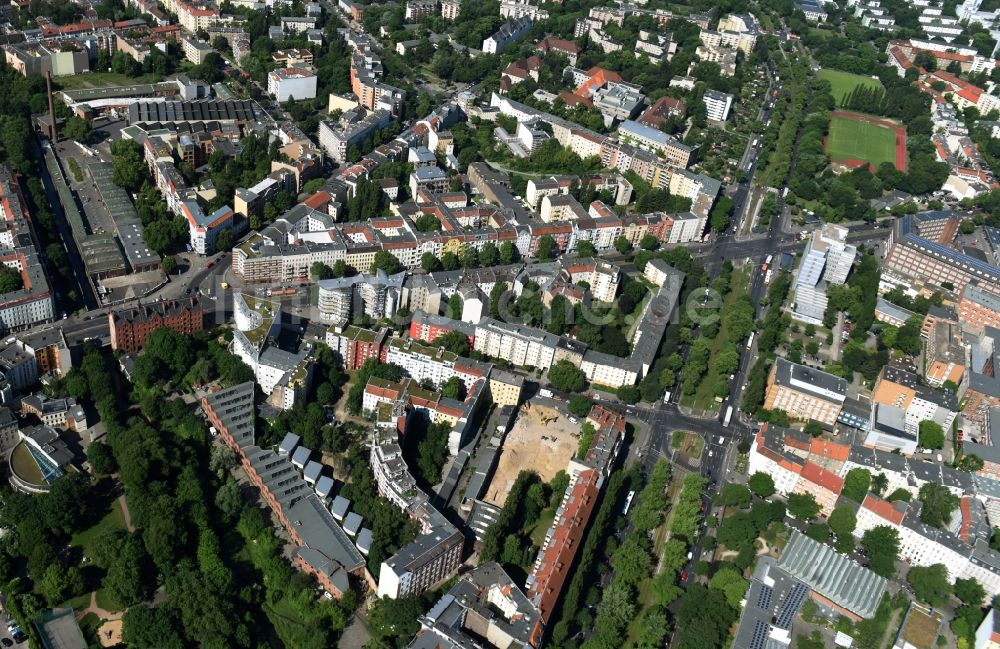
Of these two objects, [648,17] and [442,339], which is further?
[648,17]

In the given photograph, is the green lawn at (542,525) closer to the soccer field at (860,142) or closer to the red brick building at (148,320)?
the red brick building at (148,320)

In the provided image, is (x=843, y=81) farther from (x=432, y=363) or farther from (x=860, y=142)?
(x=432, y=363)

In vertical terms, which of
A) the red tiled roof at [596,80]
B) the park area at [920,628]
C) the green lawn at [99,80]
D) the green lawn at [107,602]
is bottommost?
the green lawn at [107,602]

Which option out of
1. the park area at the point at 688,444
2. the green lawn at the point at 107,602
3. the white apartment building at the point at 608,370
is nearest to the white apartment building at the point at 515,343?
the white apartment building at the point at 608,370

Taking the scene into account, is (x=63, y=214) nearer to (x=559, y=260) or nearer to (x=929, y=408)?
(x=559, y=260)

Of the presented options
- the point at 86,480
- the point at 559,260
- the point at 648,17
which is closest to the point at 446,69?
the point at 648,17

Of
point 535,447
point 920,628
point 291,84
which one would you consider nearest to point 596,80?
point 291,84

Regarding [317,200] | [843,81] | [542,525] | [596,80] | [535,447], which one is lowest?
[542,525]
